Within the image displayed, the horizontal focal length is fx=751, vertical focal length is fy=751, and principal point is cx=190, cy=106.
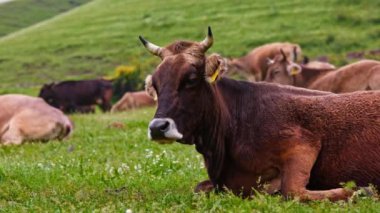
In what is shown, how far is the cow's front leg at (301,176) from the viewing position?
24.4 feet

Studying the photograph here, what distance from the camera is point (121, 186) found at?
9250 mm

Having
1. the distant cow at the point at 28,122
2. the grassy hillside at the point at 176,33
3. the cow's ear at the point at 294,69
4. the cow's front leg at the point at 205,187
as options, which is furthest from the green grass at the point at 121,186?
the grassy hillside at the point at 176,33

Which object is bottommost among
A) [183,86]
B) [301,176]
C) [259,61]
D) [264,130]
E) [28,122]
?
[259,61]

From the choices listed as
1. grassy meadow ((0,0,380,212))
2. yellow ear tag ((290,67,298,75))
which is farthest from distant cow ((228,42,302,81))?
yellow ear tag ((290,67,298,75))

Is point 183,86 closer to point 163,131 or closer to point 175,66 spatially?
point 175,66

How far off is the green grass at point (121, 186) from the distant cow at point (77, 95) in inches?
1180

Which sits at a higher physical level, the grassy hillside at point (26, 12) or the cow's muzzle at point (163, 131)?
the cow's muzzle at point (163, 131)

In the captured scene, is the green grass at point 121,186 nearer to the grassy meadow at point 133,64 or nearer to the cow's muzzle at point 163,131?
the grassy meadow at point 133,64

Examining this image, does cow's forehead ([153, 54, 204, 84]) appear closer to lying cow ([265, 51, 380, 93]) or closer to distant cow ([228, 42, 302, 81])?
lying cow ([265, 51, 380, 93])

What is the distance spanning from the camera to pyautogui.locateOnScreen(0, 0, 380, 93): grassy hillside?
59969 mm

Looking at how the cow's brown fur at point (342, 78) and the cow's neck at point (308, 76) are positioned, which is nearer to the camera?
the cow's brown fur at point (342, 78)

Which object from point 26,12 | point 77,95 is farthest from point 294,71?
point 26,12

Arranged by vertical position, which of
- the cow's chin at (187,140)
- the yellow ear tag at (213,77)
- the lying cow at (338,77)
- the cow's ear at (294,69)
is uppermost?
the yellow ear tag at (213,77)

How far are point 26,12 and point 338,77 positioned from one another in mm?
A: 128179
